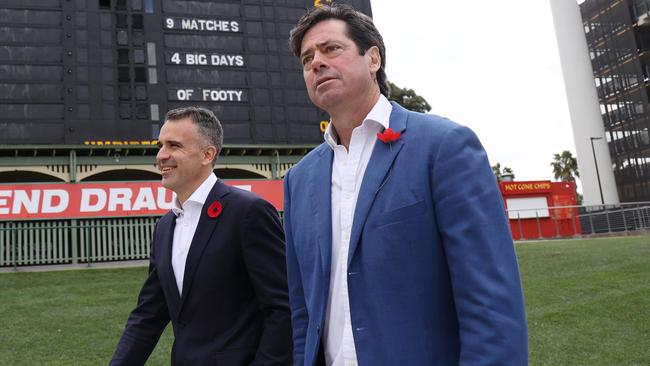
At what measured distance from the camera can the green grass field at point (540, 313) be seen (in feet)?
21.6

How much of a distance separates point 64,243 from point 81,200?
1577mm

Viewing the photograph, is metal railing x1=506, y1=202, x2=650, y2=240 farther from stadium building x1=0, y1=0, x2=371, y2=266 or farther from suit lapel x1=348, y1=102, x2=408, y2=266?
suit lapel x1=348, y1=102, x2=408, y2=266

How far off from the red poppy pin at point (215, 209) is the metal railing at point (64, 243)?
53.1 ft

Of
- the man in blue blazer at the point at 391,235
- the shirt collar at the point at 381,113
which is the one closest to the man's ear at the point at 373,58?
the man in blue blazer at the point at 391,235

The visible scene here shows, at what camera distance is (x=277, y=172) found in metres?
26.0

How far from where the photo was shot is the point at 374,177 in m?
1.73

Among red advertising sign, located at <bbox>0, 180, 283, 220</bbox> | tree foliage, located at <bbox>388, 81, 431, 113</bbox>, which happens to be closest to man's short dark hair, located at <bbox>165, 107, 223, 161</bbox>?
red advertising sign, located at <bbox>0, 180, 283, 220</bbox>

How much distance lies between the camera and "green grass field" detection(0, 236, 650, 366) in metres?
6.57

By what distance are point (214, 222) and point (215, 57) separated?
1971 centimetres

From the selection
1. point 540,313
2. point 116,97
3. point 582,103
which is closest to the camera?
point 540,313

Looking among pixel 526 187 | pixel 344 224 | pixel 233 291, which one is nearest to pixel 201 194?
pixel 233 291

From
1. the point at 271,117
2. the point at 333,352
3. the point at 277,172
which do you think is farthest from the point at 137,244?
the point at 333,352

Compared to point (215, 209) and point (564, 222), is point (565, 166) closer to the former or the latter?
point (564, 222)

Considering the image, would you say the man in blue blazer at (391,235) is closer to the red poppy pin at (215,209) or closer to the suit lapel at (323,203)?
the suit lapel at (323,203)
